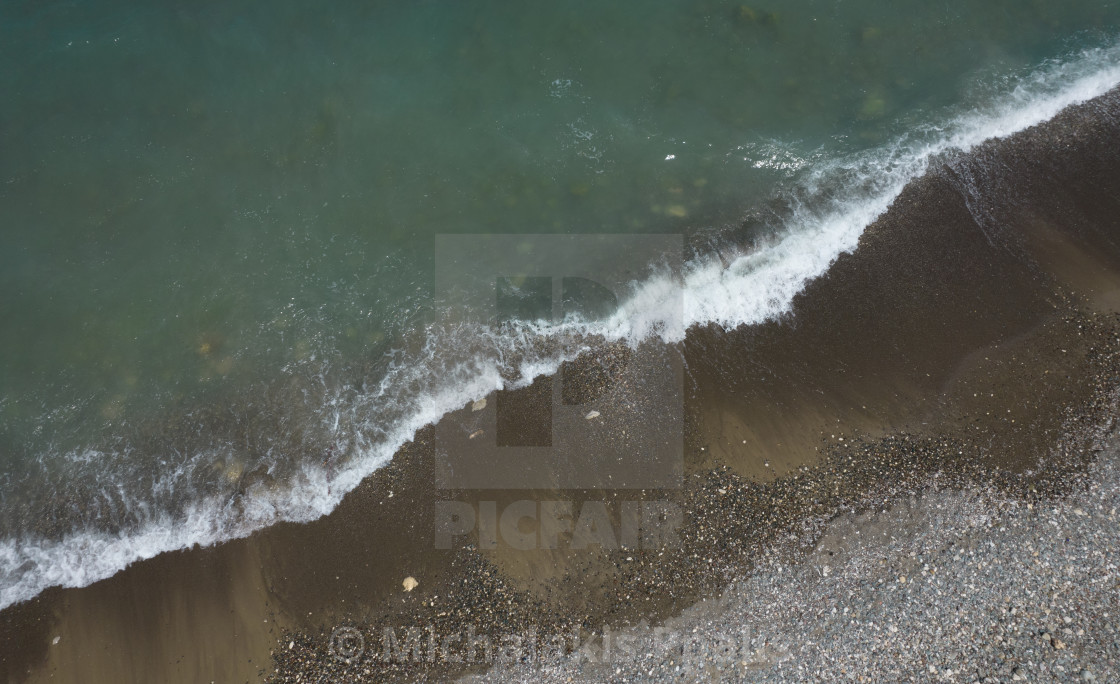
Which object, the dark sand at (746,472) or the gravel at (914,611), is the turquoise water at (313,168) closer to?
the dark sand at (746,472)

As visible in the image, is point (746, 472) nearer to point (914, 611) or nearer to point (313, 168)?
point (914, 611)

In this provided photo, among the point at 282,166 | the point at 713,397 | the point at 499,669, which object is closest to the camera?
the point at 499,669

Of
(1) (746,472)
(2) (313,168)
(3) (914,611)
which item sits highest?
(2) (313,168)

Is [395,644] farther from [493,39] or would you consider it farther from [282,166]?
[493,39]

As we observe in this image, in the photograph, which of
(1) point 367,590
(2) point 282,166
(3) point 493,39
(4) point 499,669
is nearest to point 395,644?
(1) point 367,590

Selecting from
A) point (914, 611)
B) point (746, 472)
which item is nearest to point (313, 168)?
point (746, 472)

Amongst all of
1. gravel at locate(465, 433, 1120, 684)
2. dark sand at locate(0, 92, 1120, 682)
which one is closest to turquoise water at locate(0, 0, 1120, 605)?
dark sand at locate(0, 92, 1120, 682)
